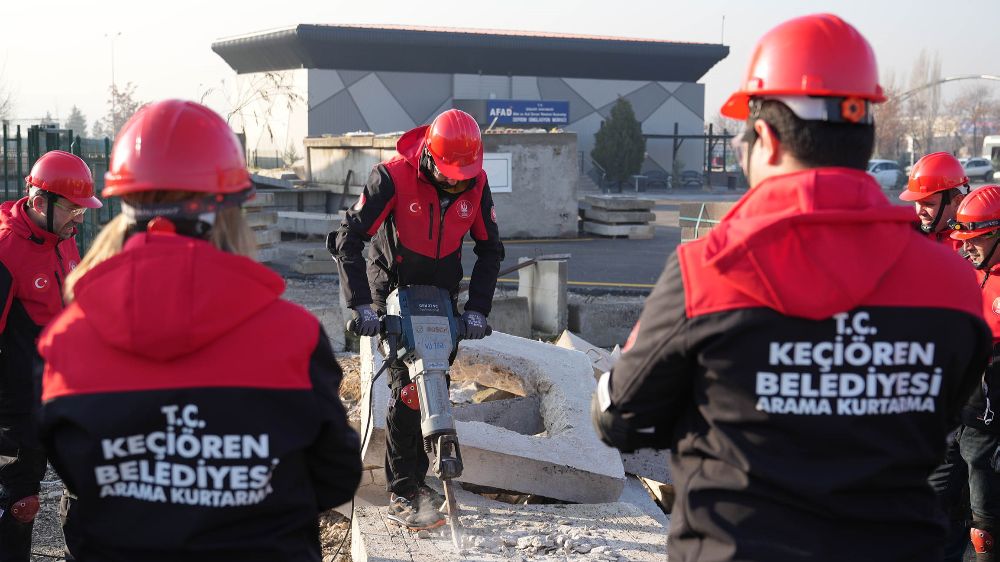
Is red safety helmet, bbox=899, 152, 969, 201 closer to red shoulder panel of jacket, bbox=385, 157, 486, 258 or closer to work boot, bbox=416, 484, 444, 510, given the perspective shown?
red shoulder panel of jacket, bbox=385, 157, 486, 258

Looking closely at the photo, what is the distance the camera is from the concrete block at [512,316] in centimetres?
1017

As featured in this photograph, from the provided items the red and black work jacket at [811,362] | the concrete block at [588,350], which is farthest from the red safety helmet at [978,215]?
the concrete block at [588,350]

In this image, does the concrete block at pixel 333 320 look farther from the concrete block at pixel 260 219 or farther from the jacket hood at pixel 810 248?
the jacket hood at pixel 810 248

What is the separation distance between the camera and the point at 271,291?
6.81 ft

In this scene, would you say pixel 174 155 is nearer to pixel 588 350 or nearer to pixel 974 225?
pixel 974 225

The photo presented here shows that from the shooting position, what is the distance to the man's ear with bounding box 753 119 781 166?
2.19 meters

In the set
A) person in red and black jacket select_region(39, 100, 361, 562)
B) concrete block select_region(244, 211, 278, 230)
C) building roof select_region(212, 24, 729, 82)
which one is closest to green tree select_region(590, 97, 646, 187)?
building roof select_region(212, 24, 729, 82)

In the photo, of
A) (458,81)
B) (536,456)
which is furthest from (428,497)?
(458,81)

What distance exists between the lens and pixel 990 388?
14.5 feet

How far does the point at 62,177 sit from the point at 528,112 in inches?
1497

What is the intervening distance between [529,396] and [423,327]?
1.84m

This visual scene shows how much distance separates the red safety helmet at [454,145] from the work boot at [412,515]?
1690 millimetres

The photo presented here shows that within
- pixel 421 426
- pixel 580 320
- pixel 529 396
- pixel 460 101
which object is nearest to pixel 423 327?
pixel 421 426

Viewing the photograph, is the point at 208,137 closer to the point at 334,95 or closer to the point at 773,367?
the point at 773,367
